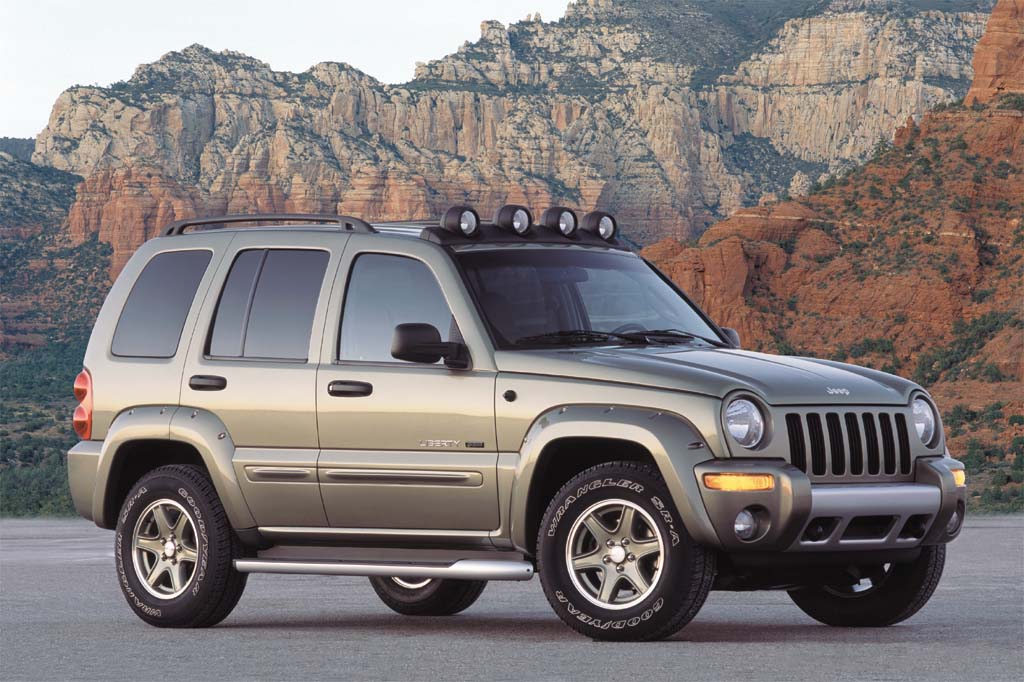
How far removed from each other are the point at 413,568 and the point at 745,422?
200 centimetres

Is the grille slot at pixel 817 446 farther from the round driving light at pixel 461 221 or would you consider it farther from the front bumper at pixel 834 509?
the round driving light at pixel 461 221

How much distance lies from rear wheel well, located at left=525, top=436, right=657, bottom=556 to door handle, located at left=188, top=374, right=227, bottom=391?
2.13m

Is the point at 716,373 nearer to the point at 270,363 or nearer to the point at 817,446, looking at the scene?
the point at 817,446

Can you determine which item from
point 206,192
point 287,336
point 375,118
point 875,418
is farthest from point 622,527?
point 375,118

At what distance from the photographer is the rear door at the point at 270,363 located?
34.3 ft

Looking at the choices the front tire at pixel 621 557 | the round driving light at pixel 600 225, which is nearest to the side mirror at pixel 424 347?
the front tire at pixel 621 557

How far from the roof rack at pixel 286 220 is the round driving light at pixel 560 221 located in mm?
1025

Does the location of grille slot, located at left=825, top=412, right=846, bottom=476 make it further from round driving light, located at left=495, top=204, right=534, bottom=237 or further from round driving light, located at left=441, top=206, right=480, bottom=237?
round driving light, located at left=441, top=206, right=480, bottom=237

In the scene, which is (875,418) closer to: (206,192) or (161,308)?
(161,308)

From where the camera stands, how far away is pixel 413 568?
Answer: 992 centimetres

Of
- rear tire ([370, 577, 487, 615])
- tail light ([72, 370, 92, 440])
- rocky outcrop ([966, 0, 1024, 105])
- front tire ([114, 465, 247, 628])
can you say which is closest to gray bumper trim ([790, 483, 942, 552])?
rear tire ([370, 577, 487, 615])

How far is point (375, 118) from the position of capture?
158 metres

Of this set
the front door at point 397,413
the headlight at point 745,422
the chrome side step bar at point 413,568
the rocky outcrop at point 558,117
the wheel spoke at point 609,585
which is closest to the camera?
the headlight at point 745,422

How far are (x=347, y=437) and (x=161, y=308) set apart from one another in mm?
1867
